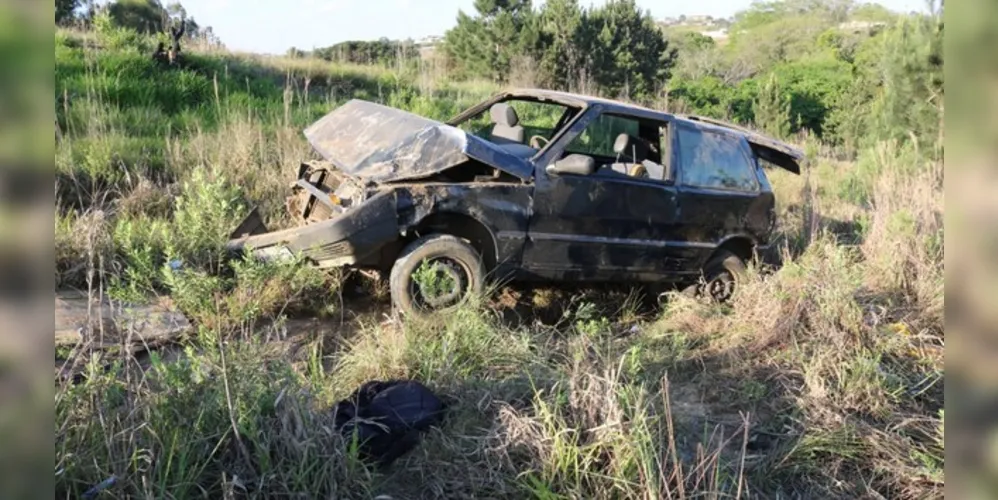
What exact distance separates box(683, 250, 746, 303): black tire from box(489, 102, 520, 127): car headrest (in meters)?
2.22

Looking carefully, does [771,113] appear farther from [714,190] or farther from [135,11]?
[135,11]

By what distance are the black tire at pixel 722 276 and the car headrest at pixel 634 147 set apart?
3.87 feet

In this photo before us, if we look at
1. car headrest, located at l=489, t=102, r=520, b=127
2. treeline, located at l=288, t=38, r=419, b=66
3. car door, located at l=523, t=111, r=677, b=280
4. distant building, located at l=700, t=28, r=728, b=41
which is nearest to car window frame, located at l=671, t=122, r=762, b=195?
car door, located at l=523, t=111, r=677, b=280

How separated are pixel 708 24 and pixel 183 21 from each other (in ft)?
284

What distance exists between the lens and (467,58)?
94.3 feet

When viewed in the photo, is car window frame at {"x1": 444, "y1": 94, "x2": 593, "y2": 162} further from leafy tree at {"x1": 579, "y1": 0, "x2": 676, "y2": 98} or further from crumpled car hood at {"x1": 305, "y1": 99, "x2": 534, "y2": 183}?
leafy tree at {"x1": 579, "y1": 0, "x2": 676, "y2": 98}

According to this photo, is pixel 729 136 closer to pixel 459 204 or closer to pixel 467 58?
pixel 459 204

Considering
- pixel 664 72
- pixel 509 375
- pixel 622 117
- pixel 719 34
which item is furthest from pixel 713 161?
→ pixel 719 34

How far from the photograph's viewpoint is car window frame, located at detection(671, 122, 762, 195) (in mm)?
6531

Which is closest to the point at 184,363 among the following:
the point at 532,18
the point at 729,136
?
the point at 729,136

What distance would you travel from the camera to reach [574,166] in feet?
19.5

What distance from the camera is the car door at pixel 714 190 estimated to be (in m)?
6.60

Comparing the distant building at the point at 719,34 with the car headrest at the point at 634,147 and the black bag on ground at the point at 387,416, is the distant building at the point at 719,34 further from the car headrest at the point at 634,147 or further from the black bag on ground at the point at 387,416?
the black bag on ground at the point at 387,416

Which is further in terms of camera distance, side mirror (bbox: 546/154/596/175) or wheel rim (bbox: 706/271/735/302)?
wheel rim (bbox: 706/271/735/302)
